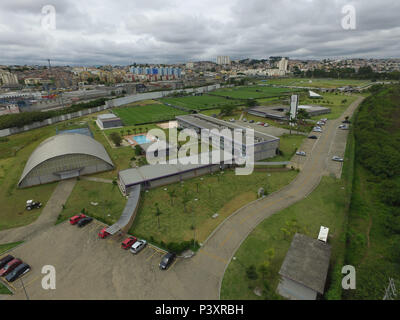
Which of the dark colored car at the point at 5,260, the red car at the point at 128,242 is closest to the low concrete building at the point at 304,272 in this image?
the red car at the point at 128,242

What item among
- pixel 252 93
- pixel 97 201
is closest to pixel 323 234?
pixel 97 201

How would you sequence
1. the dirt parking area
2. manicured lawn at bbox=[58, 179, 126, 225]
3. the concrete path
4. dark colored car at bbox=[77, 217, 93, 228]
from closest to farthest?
1. the dirt parking area
2. the concrete path
3. dark colored car at bbox=[77, 217, 93, 228]
4. manicured lawn at bbox=[58, 179, 126, 225]

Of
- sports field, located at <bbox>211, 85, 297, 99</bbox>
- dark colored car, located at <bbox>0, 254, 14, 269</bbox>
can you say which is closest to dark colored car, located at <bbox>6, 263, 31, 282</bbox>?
dark colored car, located at <bbox>0, 254, 14, 269</bbox>

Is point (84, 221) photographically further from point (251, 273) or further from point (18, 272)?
point (251, 273)

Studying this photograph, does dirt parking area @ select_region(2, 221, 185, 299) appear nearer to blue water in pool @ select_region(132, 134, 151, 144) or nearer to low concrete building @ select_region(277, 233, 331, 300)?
low concrete building @ select_region(277, 233, 331, 300)

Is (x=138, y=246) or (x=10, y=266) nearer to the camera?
(x=10, y=266)

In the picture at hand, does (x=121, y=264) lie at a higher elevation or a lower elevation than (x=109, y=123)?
lower

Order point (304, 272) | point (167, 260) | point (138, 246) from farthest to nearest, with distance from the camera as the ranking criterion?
1. point (138, 246)
2. point (167, 260)
3. point (304, 272)

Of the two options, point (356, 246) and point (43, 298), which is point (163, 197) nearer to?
point (43, 298)
